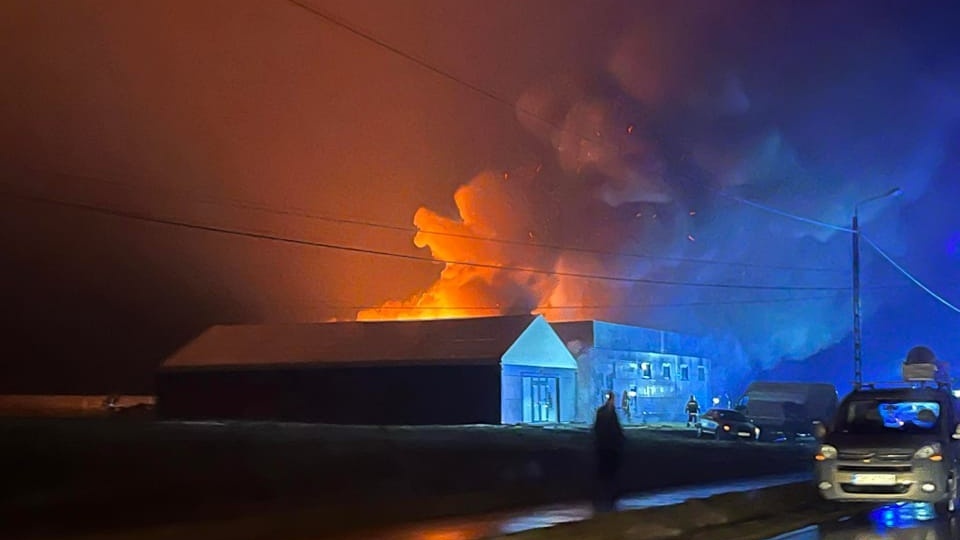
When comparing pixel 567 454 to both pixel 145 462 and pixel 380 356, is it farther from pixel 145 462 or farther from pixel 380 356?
pixel 380 356

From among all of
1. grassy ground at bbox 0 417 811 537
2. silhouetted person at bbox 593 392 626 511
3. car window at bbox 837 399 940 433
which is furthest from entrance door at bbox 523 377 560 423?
car window at bbox 837 399 940 433

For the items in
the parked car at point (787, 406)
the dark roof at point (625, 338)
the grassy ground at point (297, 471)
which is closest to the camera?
the grassy ground at point (297, 471)

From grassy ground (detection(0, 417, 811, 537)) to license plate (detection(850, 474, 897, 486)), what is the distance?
4796 millimetres

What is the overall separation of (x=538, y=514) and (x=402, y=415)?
26.3 metres

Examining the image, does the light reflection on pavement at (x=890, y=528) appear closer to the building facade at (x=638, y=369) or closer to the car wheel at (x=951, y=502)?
the car wheel at (x=951, y=502)

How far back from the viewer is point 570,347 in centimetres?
4900

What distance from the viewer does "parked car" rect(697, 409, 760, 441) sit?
133 feet

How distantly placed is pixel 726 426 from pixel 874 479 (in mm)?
25004

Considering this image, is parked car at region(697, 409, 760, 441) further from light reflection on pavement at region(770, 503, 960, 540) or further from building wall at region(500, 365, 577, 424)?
light reflection on pavement at region(770, 503, 960, 540)

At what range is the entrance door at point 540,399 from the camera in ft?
140

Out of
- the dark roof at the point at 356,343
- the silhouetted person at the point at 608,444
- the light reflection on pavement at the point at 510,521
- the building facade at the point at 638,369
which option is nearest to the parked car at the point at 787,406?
the building facade at the point at 638,369

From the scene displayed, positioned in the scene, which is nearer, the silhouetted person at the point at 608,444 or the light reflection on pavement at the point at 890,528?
the light reflection on pavement at the point at 890,528

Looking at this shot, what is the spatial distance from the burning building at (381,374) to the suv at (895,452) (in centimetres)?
2374

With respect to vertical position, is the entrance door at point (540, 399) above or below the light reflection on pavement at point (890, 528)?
above
